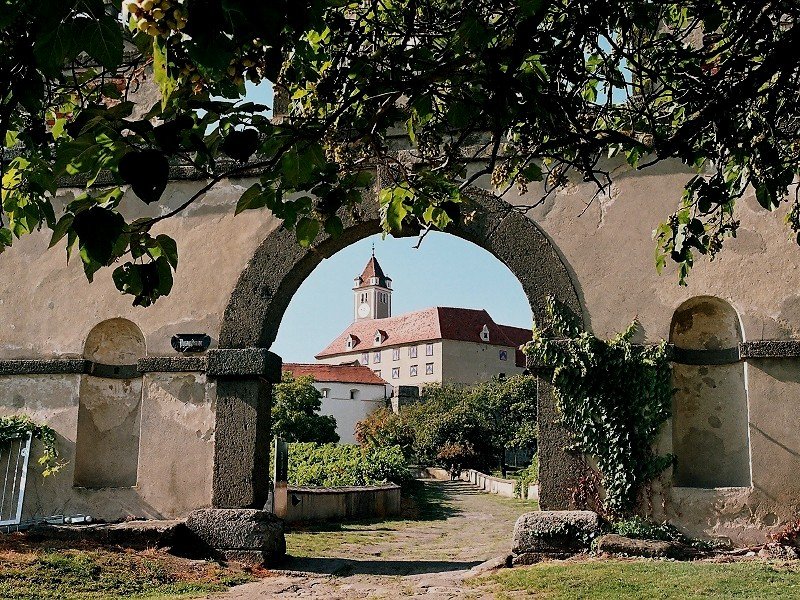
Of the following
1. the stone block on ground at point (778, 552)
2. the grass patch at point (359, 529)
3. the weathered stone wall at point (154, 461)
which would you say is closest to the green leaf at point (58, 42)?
the weathered stone wall at point (154, 461)

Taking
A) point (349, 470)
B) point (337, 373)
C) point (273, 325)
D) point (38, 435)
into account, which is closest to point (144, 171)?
point (273, 325)

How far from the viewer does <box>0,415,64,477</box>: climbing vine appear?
868 centimetres

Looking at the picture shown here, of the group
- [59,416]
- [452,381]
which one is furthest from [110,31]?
[452,381]

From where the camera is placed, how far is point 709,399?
26.5 ft

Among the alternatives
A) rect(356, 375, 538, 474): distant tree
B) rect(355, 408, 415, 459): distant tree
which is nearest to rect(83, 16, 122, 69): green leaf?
rect(356, 375, 538, 474): distant tree

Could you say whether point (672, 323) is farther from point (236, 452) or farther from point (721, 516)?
point (236, 452)

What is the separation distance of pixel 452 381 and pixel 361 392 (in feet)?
26.7

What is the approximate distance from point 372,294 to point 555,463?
85465mm

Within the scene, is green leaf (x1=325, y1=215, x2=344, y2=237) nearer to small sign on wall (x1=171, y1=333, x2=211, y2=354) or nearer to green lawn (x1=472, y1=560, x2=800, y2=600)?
green lawn (x1=472, y1=560, x2=800, y2=600)

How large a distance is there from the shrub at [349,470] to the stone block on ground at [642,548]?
368 inches

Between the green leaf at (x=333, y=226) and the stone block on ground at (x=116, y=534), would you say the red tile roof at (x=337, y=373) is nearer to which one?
the stone block on ground at (x=116, y=534)

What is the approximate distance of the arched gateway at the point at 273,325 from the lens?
7.95 m

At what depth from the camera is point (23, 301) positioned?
30.3ft

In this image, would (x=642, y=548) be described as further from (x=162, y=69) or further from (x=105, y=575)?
(x=162, y=69)
